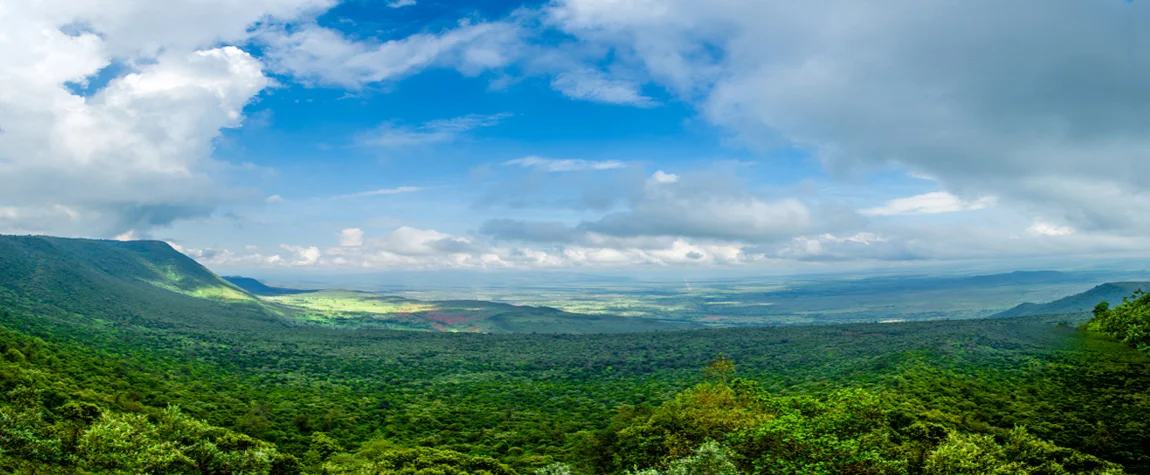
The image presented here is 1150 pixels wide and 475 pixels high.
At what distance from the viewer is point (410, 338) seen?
576 feet

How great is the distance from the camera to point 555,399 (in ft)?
302

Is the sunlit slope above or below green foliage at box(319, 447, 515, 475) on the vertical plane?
above

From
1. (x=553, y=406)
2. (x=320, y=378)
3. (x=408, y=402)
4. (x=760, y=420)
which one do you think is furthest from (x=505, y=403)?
(x=760, y=420)

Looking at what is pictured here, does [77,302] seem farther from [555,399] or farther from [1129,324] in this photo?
[1129,324]

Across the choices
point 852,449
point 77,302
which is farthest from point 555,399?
point 77,302

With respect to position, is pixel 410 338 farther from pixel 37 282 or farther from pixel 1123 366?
pixel 1123 366

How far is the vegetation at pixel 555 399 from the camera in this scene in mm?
36406

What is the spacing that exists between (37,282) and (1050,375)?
727 feet

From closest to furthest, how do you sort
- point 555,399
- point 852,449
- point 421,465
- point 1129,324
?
point 852,449 < point 421,465 < point 1129,324 < point 555,399

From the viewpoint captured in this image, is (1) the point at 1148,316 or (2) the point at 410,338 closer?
(1) the point at 1148,316

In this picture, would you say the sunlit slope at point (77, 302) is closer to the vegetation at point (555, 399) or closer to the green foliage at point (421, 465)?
the vegetation at point (555, 399)

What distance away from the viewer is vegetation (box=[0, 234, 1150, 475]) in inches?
1433

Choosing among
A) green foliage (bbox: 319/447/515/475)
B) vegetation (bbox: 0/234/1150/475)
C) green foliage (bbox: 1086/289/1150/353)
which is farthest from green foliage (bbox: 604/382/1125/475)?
green foliage (bbox: 1086/289/1150/353)

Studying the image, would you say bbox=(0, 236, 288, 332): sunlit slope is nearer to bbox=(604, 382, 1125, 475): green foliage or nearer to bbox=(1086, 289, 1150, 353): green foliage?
bbox=(604, 382, 1125, 475): green foliage
